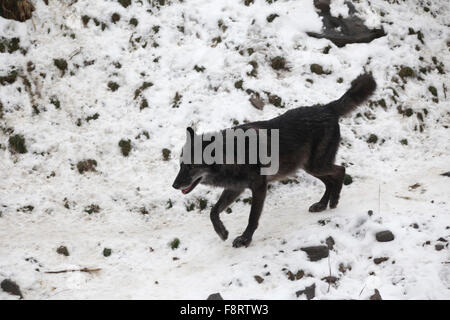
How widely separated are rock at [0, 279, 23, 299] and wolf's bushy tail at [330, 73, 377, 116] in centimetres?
574

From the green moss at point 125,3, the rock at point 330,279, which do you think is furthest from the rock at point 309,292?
the green moss at point 125,3

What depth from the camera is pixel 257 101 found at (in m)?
9.53

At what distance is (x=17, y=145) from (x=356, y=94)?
686 centimetres

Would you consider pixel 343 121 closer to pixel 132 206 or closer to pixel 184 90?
pixel 184 90

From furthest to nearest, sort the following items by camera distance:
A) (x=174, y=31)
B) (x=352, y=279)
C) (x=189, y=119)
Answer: (x=174, y=31) < (x=189, y=119) < (x=352, y=279)

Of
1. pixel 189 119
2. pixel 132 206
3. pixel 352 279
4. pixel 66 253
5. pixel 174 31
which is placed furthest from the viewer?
pixel 174 31

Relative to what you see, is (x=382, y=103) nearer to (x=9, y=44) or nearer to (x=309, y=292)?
(x=309, y=292)

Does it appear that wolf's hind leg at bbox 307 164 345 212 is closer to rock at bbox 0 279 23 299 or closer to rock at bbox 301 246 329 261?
rock at bbox 301 246 329 261

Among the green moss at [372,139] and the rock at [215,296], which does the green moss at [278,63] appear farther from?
the rock at [215,296]

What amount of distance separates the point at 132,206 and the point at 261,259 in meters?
3.02

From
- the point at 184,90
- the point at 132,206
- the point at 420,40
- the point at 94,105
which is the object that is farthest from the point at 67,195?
the point at 420,40

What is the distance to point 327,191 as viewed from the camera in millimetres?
7570

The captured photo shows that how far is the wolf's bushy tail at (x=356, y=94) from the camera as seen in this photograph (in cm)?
726

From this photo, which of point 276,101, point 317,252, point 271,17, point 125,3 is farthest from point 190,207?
point 125,3
